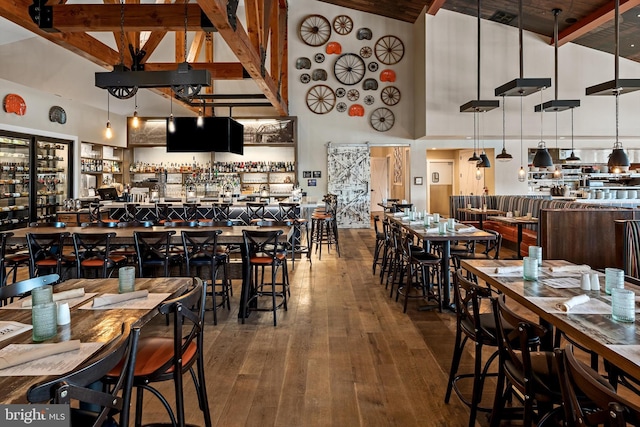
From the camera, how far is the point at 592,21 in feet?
30.1

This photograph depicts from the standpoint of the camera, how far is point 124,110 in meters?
11.6

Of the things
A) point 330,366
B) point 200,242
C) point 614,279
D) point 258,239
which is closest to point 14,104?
point 200,242

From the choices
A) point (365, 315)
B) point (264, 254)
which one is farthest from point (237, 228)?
point (365, 315)

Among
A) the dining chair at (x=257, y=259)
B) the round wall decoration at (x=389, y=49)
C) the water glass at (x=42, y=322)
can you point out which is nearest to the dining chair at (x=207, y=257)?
the dining chair at (x=257, y=259)

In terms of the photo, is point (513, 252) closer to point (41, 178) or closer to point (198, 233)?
point (198, 233)

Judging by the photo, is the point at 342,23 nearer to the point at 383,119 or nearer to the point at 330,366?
the point at 383,119

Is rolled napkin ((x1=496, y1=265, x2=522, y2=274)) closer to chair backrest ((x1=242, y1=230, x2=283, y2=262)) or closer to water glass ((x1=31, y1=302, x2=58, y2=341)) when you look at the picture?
chair backrest ((x1=242, y1=230, x2=283, y2=262))

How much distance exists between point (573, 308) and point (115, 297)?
227 centimetres

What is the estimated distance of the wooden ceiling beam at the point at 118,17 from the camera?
5156 millimetres

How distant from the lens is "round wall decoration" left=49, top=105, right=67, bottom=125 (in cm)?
875

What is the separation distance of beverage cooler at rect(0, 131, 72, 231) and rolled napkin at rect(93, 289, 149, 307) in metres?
6.96

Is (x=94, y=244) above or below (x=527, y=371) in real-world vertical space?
above

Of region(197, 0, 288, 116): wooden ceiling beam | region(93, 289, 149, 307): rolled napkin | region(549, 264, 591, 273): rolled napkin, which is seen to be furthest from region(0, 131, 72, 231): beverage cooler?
region(549, 264, 591, 273): rolled napkin

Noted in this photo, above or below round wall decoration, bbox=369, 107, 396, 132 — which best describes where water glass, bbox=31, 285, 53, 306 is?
below
